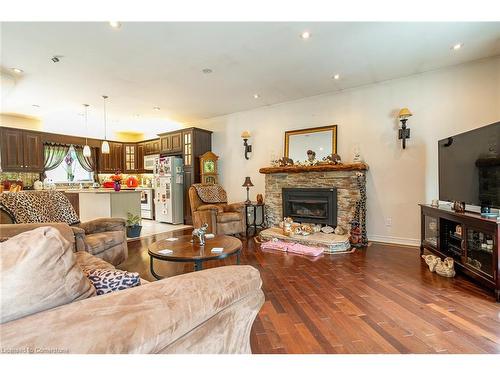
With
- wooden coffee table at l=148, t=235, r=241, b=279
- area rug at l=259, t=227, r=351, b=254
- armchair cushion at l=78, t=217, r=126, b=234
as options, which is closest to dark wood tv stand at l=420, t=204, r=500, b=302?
area rug at l=259, t=227, r=351, b=254

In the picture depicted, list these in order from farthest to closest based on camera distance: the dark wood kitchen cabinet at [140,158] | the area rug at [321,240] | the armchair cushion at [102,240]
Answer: the dark wood kitchen cabinet at [140,158], the area rug at [321,240], the armchair cushion at [102,240]

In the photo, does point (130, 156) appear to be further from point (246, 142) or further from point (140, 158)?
point (246, 142)

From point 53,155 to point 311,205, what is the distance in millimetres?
7025

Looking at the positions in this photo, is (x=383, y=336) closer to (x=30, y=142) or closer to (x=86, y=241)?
(x=86, y=241)

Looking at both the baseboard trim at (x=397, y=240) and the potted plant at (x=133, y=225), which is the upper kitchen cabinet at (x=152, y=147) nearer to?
the potted plant at (x=133, y=225)

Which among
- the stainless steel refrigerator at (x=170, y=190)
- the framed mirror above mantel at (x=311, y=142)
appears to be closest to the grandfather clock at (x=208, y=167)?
the stainless steel refrigerator at (x=170, y=190)

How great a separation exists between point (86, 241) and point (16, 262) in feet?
6.80

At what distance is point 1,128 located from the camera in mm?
5621

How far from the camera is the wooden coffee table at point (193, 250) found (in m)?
2.20

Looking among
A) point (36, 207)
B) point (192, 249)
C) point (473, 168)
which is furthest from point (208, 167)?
point (473, 168)

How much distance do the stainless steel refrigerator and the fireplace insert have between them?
9.81 ft

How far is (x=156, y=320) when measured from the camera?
80 cm

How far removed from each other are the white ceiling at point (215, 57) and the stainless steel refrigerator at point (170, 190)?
186 centimetres
